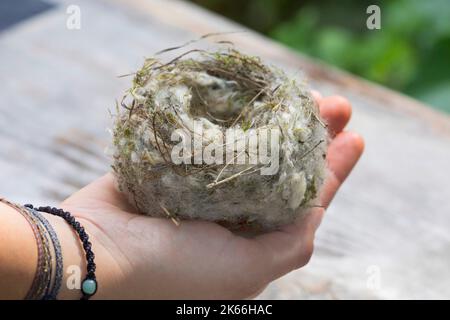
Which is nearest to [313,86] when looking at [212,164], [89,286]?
[212,164]

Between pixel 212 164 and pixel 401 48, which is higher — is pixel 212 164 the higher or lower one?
the higher one

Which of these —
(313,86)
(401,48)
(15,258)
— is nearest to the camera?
(15,258)

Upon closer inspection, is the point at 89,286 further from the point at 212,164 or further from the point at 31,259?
the point at 212,164

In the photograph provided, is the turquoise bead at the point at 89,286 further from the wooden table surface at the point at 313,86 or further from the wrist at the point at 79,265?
the wooden table surface at the point at 313,86

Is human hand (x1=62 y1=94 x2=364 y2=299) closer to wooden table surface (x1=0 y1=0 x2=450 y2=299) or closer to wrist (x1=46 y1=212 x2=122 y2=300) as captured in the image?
wrist (x1=46 y1=212 x2=122 y2=300)

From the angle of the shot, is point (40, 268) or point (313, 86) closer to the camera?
point (40, 268)

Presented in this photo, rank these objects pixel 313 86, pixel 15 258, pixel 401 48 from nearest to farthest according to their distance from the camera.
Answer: pixel 15 258, pixel 313 86, pixel 401 48

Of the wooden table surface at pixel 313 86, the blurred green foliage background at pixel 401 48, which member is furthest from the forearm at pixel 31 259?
the blurred green foliage background at pixel 401 48
